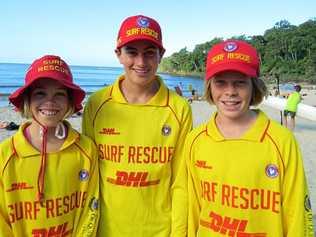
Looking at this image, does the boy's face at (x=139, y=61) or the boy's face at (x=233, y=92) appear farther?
the boy's face at (x=139, y=61)

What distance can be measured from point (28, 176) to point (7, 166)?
127 mm

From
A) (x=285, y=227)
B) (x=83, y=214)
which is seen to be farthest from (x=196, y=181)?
(x=83, y=214)

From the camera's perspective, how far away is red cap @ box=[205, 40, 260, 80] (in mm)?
2203

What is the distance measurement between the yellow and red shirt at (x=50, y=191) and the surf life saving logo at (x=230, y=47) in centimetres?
101

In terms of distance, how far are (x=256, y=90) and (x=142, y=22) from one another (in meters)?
0.83

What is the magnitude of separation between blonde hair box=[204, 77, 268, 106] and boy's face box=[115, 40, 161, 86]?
0.40 meters

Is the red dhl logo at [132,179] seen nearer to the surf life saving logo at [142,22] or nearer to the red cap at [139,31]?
the red cap at [139,31]

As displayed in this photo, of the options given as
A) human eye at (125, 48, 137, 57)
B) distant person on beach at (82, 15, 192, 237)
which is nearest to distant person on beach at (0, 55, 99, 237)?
distant person on beach at (82, 15, 192, 237)

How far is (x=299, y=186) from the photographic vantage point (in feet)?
7.02

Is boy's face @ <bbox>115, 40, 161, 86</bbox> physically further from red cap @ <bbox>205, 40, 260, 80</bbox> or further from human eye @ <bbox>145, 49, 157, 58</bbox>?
Answer: red cap @ <bbox>205, 40, 260, 80</bbox>

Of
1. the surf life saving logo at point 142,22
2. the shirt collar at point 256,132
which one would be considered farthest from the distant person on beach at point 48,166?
the shirt collar at point 256,132

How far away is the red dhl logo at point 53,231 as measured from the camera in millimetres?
2326

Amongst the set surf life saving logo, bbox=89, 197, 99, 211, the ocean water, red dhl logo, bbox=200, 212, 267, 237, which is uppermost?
the ocean water

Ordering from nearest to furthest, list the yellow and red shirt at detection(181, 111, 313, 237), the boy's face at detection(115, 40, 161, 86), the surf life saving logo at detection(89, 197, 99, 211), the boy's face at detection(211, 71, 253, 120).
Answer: the yellow and red shirt at detection(181, 111, 313, 237)
the boy's face at detection(211, 71, 253, 120)
the surf life saving logo at detection(89, 197, 99, 211)
the boy's face at detection(115, 40, 161, 86)
